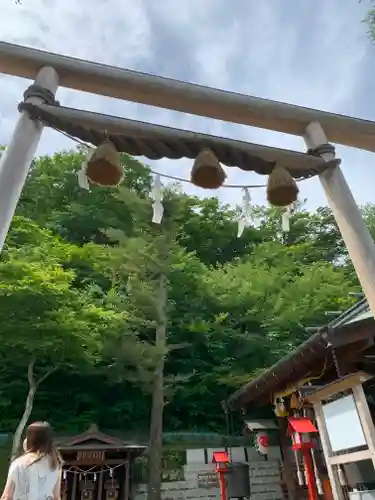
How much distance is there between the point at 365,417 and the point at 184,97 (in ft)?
14.4

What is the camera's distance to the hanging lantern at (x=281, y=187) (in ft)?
10.4

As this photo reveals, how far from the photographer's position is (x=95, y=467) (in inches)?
355

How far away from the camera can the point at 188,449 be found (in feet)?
36.3

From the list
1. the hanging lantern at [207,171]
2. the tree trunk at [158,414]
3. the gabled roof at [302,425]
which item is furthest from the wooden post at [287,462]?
the hanging lantern at [207,171]

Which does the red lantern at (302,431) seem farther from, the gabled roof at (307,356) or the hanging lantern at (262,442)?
the hanging lantern at (262,442)

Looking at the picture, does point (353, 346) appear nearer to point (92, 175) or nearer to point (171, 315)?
point (92, 175)

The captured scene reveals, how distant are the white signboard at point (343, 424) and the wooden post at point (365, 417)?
6 cm

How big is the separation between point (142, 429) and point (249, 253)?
996 cm

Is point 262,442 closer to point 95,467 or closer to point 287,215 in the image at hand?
point 95,467

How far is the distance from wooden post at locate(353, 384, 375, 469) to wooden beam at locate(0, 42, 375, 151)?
3.27 metres

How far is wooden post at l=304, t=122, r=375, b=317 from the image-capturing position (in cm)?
271

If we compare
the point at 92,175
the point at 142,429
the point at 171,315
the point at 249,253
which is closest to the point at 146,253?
the point at 171,315

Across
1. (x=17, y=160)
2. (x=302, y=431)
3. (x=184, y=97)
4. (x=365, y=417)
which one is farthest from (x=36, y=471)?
(x=302, y=431)

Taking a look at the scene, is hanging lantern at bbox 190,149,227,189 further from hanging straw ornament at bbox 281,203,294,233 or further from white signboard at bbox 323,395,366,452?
white signboard at bbox 323,395,366,452
